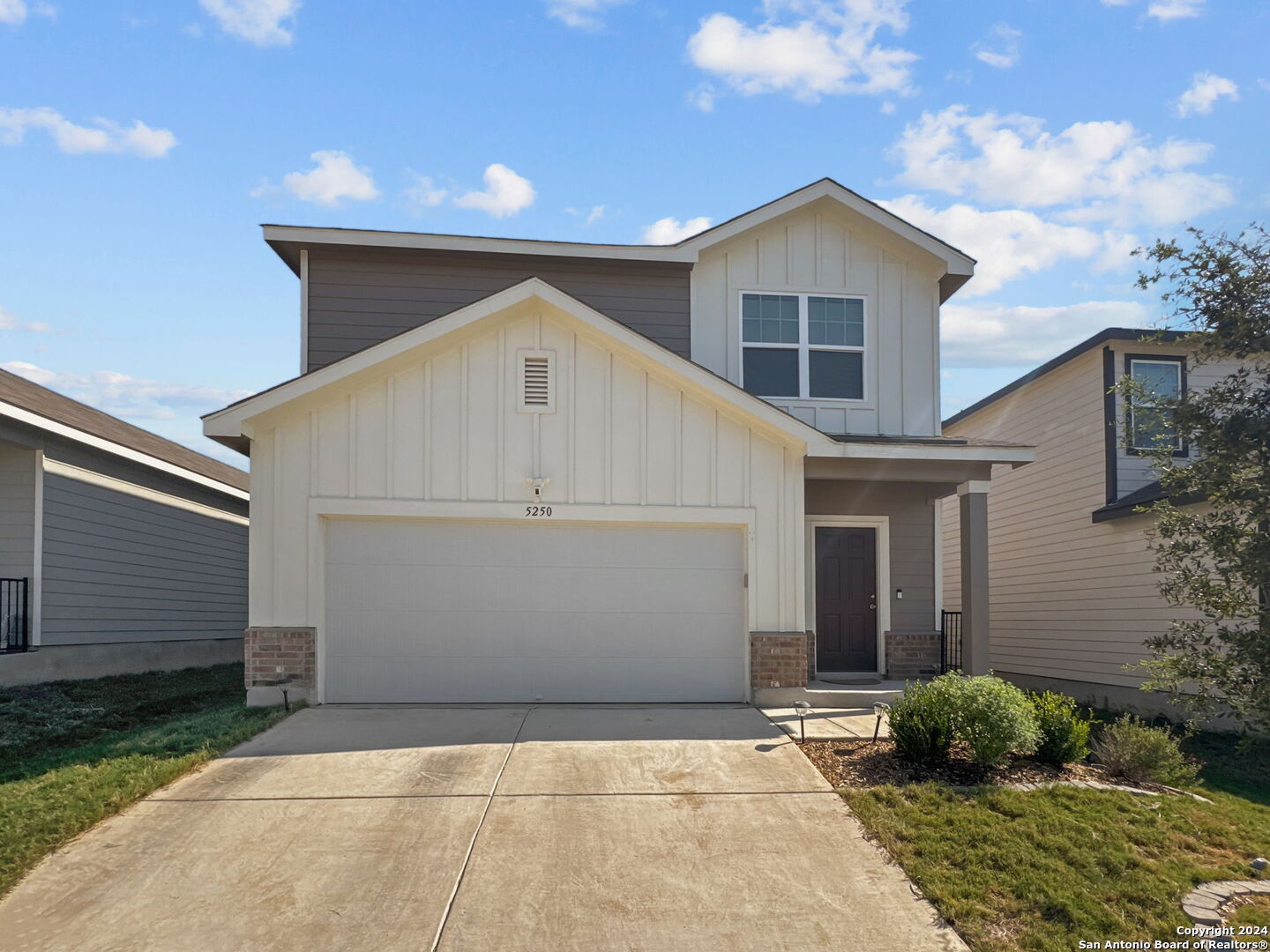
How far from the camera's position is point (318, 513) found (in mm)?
9875

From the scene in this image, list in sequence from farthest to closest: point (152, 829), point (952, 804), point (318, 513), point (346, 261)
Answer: point (346, 261) → point (318, 513) → point (952, 804) → point (152, 829)

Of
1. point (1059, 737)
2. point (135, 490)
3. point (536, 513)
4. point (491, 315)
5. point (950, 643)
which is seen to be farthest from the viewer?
point (135, 490)

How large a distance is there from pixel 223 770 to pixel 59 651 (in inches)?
281

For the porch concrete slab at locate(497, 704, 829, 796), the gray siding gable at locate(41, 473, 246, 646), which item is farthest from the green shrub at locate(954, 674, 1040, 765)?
the gray siding gable at locate(41, 473, 246, 646)

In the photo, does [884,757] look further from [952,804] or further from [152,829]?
[152,829]

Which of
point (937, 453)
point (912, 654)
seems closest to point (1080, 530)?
point (912, 654)

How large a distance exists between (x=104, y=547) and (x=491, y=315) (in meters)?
8.33

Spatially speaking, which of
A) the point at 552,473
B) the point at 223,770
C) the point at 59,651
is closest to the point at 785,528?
the point at 552,473

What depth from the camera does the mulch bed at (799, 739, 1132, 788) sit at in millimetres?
7289

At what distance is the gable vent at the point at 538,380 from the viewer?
403 inches

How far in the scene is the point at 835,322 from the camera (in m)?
12.7

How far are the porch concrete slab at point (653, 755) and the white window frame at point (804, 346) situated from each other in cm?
465

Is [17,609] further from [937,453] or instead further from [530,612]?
[937,453]

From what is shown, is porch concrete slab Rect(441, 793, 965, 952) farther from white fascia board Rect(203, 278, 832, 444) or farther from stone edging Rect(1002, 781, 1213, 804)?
white fascia board Rect(203, 278, 832, 444)
